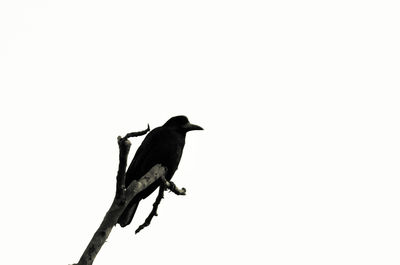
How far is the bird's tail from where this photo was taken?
8.75 metres

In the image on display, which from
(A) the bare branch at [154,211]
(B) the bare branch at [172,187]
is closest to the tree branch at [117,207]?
(A) the bare branch at [154,211]

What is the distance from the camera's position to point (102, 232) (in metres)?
6.07

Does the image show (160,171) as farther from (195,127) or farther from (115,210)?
(195,127)

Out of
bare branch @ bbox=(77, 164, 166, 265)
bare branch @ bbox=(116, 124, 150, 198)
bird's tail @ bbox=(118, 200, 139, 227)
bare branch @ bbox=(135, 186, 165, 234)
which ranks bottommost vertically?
bird's tail @ bbox=(118, 200, 139, 227)

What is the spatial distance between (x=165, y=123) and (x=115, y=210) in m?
5.47

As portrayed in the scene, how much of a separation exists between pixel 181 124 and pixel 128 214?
2.84 m

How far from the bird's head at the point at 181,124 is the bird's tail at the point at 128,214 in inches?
77.4

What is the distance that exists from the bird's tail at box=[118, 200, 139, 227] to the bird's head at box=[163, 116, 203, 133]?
77.4 inches

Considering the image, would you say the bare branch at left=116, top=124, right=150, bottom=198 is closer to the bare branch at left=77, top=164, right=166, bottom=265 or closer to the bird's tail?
the bare branch at left=77, top=164, right=166, bottom=265

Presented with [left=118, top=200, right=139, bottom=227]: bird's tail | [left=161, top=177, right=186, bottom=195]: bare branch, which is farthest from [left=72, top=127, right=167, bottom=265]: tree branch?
[left=118, top=200, right=139, bottom=227]: bird's tail

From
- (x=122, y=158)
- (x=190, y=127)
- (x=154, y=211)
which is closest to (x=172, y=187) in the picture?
(x=154, y=211)

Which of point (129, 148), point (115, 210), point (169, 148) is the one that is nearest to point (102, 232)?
point (115, 210)

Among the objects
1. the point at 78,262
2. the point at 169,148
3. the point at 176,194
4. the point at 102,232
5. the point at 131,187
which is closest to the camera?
the point at 78,262

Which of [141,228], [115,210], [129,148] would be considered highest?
[129,148]
